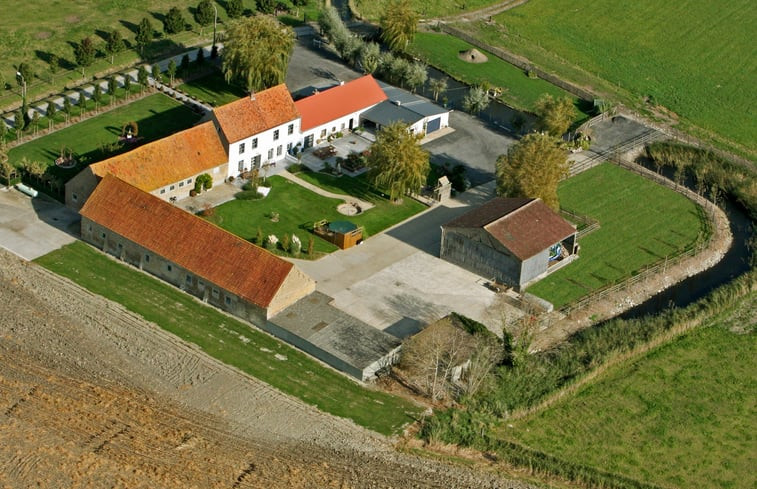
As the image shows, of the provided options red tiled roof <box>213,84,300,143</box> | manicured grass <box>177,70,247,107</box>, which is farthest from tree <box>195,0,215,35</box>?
red tiled roof <box>213,84,300,143</box>

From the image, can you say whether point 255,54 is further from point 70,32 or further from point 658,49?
point 658,49

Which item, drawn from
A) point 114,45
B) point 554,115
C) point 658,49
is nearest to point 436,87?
point 554,115

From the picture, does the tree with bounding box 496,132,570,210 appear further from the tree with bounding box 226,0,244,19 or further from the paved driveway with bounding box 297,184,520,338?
the tree with bounding box 226,0,244,19

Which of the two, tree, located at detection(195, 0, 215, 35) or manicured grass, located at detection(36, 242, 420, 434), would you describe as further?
tree, located at detection(195, 0, 215, 35)

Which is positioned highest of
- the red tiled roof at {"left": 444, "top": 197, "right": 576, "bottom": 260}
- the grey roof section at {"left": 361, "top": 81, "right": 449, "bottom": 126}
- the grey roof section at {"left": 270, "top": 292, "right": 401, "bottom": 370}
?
the red tiled roof at {"left": 444, "top": 197, "right": 576, "bottom": 260}

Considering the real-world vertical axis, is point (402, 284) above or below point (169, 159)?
below

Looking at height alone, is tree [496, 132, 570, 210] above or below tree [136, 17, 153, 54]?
above

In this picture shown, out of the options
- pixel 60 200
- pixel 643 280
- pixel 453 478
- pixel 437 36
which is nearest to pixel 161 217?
pixel 60 200
